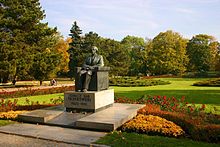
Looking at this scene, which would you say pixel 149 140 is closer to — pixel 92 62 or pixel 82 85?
pixel 82 85

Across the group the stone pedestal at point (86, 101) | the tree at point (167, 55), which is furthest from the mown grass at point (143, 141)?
the tree at point (167, 55)

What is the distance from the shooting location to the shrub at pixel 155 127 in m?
7.53

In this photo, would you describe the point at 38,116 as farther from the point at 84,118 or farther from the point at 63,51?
the point at 63,51

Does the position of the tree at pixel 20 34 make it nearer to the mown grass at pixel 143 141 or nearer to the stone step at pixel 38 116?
the stone step at pixel 38 116

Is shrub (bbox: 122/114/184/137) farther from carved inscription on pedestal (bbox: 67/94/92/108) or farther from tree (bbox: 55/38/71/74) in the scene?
tree (bbox: 55/38/71/74)

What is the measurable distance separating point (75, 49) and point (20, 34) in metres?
24.0

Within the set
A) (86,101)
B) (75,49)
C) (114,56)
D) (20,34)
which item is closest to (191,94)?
(86,101)

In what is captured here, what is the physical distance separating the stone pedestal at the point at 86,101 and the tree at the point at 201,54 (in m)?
58.8

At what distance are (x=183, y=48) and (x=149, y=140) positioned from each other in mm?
55409

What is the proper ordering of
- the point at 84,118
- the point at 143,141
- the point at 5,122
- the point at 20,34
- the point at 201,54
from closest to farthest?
1. the point at 143,141
2. the point at 84,118
3. the point at 5,122
4. the point at 20,34
5. the point at 201,54

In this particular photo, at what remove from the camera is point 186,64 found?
6256cm

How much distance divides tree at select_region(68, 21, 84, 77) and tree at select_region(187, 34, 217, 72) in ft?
99.8

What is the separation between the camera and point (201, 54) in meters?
66.2

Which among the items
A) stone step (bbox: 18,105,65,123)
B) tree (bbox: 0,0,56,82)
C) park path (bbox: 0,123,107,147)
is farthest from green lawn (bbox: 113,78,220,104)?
tree (bbox: 0,0,56,82)
